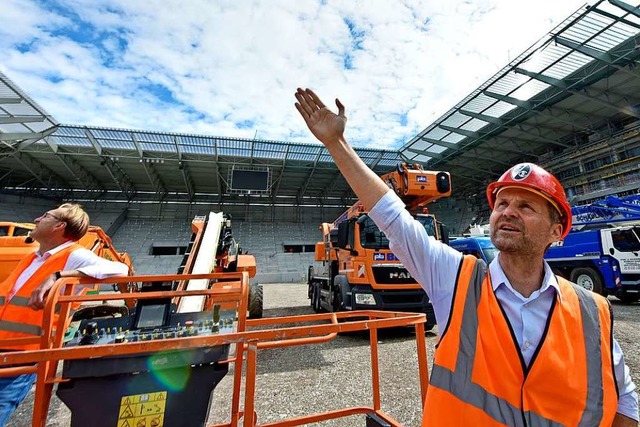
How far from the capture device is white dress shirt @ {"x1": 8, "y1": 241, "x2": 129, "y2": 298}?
78.2 inches

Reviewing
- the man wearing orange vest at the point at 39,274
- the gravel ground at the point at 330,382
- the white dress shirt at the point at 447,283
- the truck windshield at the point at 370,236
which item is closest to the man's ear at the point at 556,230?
the white dress shirt at the point at 447,283

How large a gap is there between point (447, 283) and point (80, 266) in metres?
2.40

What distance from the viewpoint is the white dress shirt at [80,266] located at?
1987mm

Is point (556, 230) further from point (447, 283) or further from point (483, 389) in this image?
point (483, 389)

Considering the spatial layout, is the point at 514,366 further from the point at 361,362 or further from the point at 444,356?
the point at 361,362

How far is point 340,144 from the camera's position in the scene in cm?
144

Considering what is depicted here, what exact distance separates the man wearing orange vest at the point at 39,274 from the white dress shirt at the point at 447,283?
6.63 ft

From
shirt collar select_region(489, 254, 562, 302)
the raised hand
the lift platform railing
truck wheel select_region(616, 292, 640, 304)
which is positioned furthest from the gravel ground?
truck wheel select_region(616, 292, 640, 304)

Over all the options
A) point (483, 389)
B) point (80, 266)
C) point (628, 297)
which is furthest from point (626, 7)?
point (80, 266)

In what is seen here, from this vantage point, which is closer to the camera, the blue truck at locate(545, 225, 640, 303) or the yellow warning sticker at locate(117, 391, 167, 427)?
the yellow warning sticker at locate(117, 391, 167, 427)

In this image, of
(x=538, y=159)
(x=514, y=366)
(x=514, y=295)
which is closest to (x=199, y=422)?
(x=514, y=366)

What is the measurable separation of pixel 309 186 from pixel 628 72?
24.7 meters

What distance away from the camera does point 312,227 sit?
35.8 metres

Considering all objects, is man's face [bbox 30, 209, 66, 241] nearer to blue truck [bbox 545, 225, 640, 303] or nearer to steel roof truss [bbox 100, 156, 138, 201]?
blue truck [bbox 545, 225, 640, 303]
